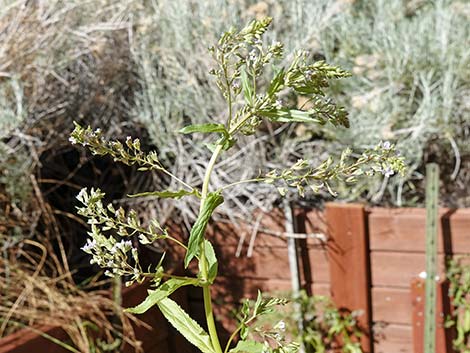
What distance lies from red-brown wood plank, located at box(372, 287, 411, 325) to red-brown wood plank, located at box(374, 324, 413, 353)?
0.08 feet

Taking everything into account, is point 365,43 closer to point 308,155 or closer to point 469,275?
point 308,155

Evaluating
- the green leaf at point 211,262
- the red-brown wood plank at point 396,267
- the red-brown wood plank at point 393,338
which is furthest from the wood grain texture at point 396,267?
the green leaf at point 211,262

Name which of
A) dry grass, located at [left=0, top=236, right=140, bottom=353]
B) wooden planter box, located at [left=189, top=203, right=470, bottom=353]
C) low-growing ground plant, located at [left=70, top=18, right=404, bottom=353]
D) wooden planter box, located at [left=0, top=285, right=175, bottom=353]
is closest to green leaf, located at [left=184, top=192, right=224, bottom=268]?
low-growing ground plant, located at [left=70, top=18, right=404, bottom=353]

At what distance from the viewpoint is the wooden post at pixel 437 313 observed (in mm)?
2082

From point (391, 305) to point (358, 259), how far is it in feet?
0.62

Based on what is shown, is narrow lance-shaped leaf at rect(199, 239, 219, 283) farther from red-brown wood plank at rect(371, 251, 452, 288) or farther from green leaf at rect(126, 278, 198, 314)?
red-brown wood plank at rect(371, 251, 452, 288)

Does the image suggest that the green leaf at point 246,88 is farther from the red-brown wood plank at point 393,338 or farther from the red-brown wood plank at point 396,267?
the red-brown wood plank at point 393,338

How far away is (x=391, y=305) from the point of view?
219 cm

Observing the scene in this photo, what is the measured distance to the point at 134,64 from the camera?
2.41m

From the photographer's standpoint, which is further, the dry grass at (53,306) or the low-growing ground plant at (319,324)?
the low-growing ground plant at (319,324)

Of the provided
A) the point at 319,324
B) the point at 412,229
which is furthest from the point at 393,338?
the point at 412,229

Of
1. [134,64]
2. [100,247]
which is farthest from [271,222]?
[100,247]

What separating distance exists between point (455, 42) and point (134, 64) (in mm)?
1103

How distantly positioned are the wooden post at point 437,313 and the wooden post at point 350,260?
165 millimetres
